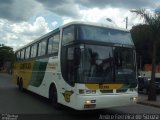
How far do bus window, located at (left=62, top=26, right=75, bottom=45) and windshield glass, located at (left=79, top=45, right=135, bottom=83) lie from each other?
1.02 metres

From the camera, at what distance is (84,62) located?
39.8 feet

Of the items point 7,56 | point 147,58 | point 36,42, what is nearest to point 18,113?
point 36,42

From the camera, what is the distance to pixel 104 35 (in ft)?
43.1

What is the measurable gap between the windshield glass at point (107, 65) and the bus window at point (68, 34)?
3.34 ft

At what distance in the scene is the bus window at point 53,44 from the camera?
48.8ft

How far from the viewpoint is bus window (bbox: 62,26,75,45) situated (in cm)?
1308

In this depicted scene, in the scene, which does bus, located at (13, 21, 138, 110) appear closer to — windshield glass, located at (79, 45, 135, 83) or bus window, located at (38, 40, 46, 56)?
windshield glass, located at (79, 45, 135, 83)

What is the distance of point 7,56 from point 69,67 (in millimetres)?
117932

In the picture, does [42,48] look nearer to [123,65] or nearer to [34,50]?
[34,50]

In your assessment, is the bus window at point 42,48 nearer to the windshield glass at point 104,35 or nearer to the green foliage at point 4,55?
the windshield glass at point 104,35

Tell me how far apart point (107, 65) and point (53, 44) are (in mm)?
3789

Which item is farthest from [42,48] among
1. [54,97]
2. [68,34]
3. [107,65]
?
[107,65]

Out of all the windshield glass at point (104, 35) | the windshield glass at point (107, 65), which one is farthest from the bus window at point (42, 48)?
the windshield glass at point (107, 65)

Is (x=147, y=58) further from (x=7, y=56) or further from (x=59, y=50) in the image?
(x=7, y=56)
